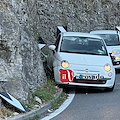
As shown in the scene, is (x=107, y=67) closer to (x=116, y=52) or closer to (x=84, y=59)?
(x=84, y=59)

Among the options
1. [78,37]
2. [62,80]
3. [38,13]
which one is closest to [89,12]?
[38,13]

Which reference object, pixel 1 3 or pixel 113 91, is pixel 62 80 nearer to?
pixel 113 91

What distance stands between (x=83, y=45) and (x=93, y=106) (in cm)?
362

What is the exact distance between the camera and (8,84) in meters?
8.36

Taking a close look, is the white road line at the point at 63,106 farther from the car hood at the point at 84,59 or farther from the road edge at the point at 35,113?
the car hood at the point at 84,59

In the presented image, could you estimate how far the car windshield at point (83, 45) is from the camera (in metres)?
11.9

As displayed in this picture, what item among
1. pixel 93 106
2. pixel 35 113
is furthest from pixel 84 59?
pixel 35 113

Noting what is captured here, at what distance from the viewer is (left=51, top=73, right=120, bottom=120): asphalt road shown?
7.94 m

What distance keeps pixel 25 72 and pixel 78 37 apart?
366 cm

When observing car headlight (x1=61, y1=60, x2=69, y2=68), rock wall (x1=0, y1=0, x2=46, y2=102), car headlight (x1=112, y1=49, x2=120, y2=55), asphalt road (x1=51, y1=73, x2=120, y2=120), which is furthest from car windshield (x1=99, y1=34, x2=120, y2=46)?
rock wall (x1=0, y1=0, x2=46, y2=102)

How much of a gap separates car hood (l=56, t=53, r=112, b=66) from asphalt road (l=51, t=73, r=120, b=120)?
2.95ft

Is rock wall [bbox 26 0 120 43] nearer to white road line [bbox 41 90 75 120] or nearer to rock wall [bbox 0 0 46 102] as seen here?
rock wall [bbox 0 0 46 102]

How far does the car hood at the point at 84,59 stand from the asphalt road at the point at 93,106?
35.4 inches

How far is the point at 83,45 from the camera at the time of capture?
12227 mm
